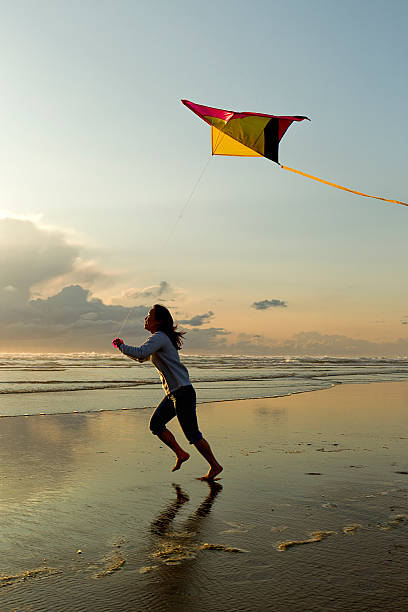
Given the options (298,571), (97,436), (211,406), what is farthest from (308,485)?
(211,406)

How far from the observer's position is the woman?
242 inches

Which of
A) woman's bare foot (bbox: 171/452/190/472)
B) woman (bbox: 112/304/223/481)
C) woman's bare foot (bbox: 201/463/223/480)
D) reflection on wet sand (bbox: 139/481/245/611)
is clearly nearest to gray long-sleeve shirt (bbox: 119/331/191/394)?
woman (bbox: 112/304/223/481)

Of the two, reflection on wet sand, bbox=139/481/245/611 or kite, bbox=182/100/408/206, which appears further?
kite, bbox=182/100/408/206

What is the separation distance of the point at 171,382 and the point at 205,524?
1997mm

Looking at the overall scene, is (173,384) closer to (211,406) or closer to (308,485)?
(308,485)

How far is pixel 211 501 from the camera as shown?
17.2 ft

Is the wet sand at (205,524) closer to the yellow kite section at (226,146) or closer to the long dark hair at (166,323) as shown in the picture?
the long dark hair at (166,323)

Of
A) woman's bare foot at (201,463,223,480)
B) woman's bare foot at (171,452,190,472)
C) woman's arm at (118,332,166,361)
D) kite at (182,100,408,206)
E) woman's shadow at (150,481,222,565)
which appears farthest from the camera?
kite at (182,100,408,206)

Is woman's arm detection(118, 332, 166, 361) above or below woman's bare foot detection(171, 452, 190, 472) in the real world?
above

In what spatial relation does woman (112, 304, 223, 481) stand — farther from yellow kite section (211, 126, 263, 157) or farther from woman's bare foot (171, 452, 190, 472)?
yellow kite section (211, 126, 263, 157)

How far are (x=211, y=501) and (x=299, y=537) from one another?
125cm

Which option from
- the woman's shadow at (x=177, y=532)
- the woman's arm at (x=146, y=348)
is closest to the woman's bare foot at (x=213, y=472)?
the woman's shadow at (x=177, y=532)

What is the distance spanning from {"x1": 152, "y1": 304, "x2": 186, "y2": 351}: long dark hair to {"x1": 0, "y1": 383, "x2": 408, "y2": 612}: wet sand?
154cm

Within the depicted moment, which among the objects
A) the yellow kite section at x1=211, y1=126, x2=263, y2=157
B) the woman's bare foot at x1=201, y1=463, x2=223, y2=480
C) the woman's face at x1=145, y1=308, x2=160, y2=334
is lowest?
the woman's bare foot at x1=201, y1=463, x2=223, y2=480
